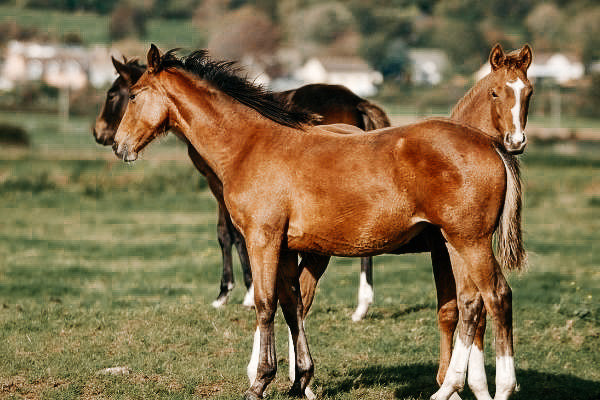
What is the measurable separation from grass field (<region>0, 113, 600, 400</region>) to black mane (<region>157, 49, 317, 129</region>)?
7.22 feet

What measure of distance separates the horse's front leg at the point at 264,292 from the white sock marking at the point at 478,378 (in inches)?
58.3

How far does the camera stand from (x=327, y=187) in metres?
6.21

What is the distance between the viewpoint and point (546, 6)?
4190 inches

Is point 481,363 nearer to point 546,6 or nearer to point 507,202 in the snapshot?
point 507,202

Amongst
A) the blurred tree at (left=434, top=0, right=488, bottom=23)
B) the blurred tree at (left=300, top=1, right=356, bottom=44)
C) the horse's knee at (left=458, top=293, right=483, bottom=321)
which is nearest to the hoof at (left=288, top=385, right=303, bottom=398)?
the horse's knee at (left=458, top=293, right=483, bottom=321)

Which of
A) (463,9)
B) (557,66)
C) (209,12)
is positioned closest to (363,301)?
(557,66)

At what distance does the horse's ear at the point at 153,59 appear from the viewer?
6.63 m

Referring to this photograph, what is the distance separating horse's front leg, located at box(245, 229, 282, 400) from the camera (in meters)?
6.28

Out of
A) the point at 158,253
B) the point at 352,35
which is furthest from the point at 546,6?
the point at 158,253

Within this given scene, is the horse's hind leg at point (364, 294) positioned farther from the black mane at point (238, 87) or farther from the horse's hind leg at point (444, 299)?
the black mane at point (238, 87)

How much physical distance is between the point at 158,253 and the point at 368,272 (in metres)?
7.23

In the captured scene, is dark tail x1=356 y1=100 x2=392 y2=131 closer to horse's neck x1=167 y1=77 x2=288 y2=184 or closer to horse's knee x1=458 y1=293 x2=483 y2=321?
horse's neck x1=167 y1=77 x2=288 y2=184

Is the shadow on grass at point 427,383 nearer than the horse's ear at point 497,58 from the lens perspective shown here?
Yes

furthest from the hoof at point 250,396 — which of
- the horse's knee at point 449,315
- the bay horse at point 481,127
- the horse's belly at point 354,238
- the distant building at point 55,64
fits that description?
the distant building at point 55,64
